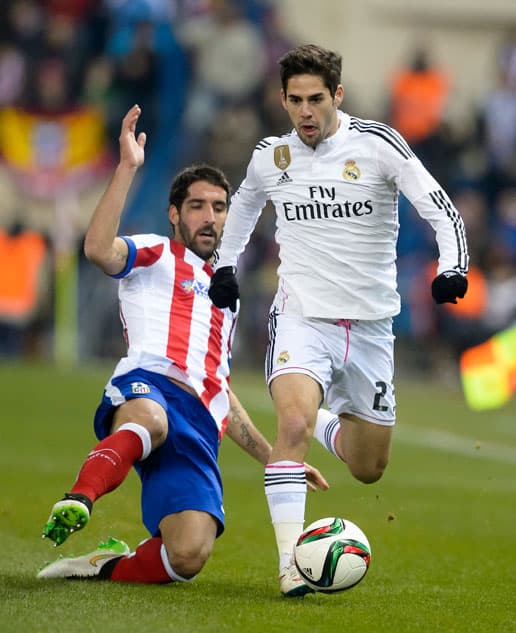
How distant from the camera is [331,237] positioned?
6.76 m

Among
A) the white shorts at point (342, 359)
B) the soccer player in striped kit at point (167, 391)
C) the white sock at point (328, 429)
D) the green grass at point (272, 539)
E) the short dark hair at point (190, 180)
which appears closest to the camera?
the green grass at point (272, 539)

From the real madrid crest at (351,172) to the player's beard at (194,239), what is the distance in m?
0.80

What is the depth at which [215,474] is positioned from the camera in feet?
22.1

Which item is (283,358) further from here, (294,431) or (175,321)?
(175,321)

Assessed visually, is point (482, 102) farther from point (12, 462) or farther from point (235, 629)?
point (235, 629)

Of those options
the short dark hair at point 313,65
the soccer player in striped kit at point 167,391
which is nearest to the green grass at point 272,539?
the soccer player in striped kit at point 167,391

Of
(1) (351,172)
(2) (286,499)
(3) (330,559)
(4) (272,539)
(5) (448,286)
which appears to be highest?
(1) (351,172)

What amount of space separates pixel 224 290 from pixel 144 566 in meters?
1.30

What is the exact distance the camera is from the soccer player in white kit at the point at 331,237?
652 cm

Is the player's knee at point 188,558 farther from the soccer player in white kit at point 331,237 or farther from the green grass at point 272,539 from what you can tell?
the soccer player in white kit at point 331,237

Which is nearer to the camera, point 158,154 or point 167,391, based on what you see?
point 167,391

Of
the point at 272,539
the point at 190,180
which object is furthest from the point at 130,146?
the point at 272,539

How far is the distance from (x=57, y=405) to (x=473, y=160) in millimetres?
7935

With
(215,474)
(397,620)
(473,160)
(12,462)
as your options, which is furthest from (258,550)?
(473,160)
